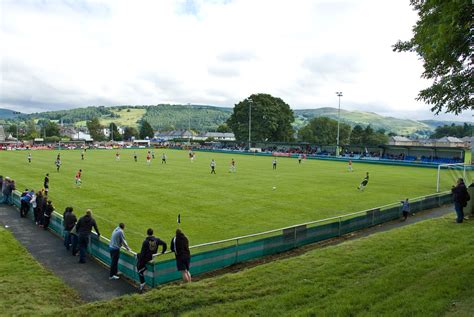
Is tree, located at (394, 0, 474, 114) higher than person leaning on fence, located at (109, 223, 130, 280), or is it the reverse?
tree, located at (394, 0, 474, 114)

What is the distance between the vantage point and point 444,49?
10.5 metres

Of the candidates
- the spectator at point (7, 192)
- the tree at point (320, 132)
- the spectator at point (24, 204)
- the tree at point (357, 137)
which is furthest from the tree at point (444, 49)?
the tree at point (357, 137)

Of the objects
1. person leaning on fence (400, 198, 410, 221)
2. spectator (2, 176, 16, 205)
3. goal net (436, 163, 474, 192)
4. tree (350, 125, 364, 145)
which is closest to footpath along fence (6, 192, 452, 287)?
person leaning on fence (400, 198, 410, 221)

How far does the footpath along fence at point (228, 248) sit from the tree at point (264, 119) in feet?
260

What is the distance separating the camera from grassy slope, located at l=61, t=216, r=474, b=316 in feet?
22.6

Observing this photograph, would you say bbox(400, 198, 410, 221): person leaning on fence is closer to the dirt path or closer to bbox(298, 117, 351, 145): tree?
the dirt path

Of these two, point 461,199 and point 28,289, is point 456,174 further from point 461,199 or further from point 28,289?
point 28,289

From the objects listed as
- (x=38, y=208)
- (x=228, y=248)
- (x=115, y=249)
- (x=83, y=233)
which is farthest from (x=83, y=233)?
(x=38, y=208)

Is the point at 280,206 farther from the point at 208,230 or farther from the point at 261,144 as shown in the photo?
the point at 261,144

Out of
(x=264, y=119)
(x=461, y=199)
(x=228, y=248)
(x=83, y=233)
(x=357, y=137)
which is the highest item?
(x=264, y=119)

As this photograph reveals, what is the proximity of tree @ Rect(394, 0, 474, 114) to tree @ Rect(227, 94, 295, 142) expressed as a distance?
78.9 m

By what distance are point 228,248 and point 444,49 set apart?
341 inches

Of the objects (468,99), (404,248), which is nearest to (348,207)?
(468,99)

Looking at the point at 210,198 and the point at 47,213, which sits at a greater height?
the point at 47,213
